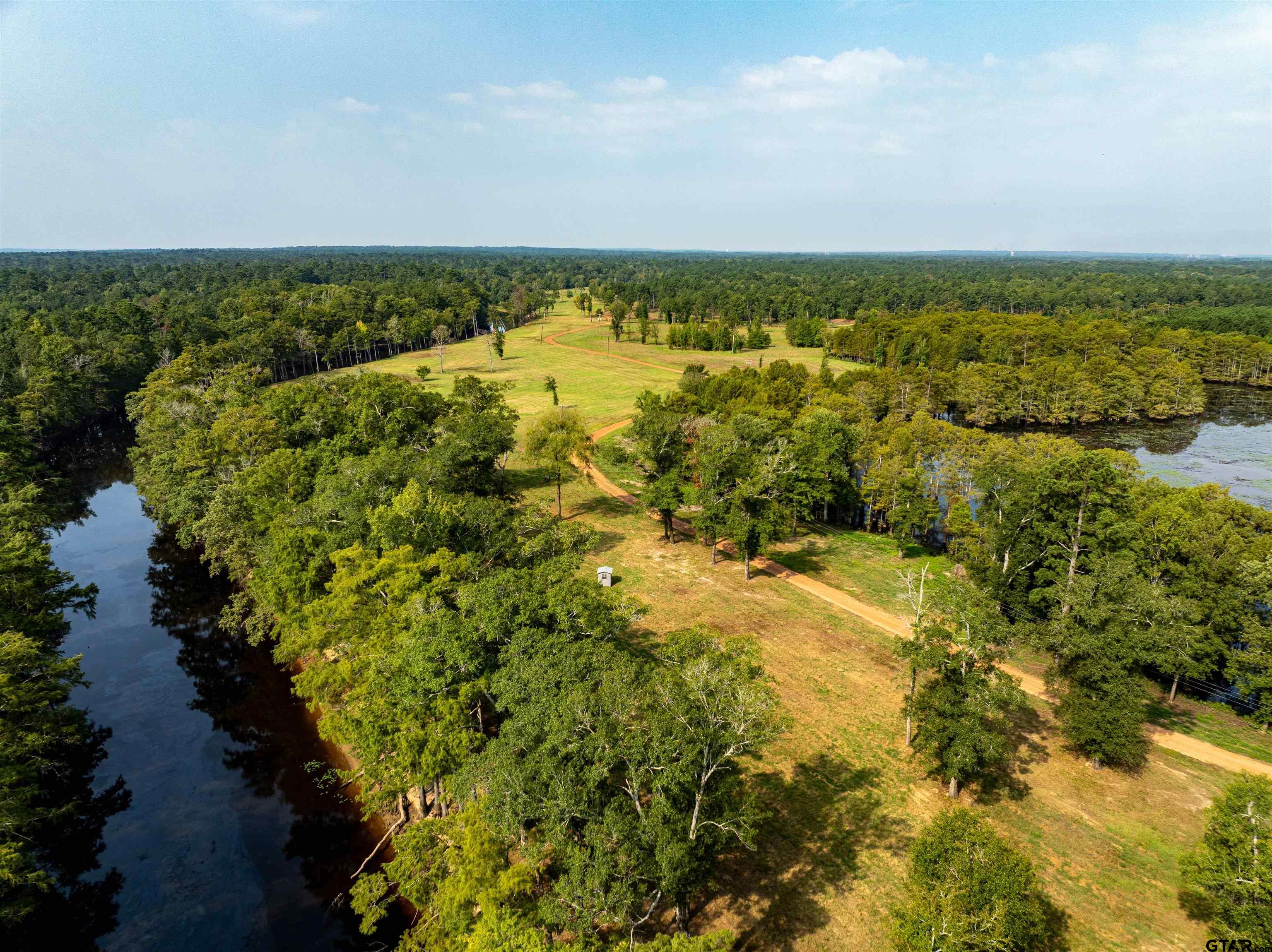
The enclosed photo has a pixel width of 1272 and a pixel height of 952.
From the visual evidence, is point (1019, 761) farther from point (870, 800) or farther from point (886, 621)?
point (886, 621)

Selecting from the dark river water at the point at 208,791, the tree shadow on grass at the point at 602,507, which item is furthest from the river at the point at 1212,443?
the dark river water at the point at 208,791

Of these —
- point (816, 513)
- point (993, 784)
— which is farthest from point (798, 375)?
point (993, 784)

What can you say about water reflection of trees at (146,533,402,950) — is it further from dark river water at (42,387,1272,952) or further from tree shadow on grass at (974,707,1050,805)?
tree shadow on grass at (974,707,1050,805)

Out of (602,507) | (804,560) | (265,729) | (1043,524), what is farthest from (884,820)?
(602,507)

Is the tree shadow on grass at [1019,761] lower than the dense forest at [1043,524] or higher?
lower

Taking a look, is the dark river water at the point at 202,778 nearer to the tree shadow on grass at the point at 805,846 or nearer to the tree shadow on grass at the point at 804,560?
the tree shadow on grass at the point at 805,846

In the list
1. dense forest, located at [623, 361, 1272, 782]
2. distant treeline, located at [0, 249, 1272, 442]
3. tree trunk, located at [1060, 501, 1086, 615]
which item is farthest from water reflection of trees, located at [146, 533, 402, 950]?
distant treeline, located at [0, 249, 1272, 442]
